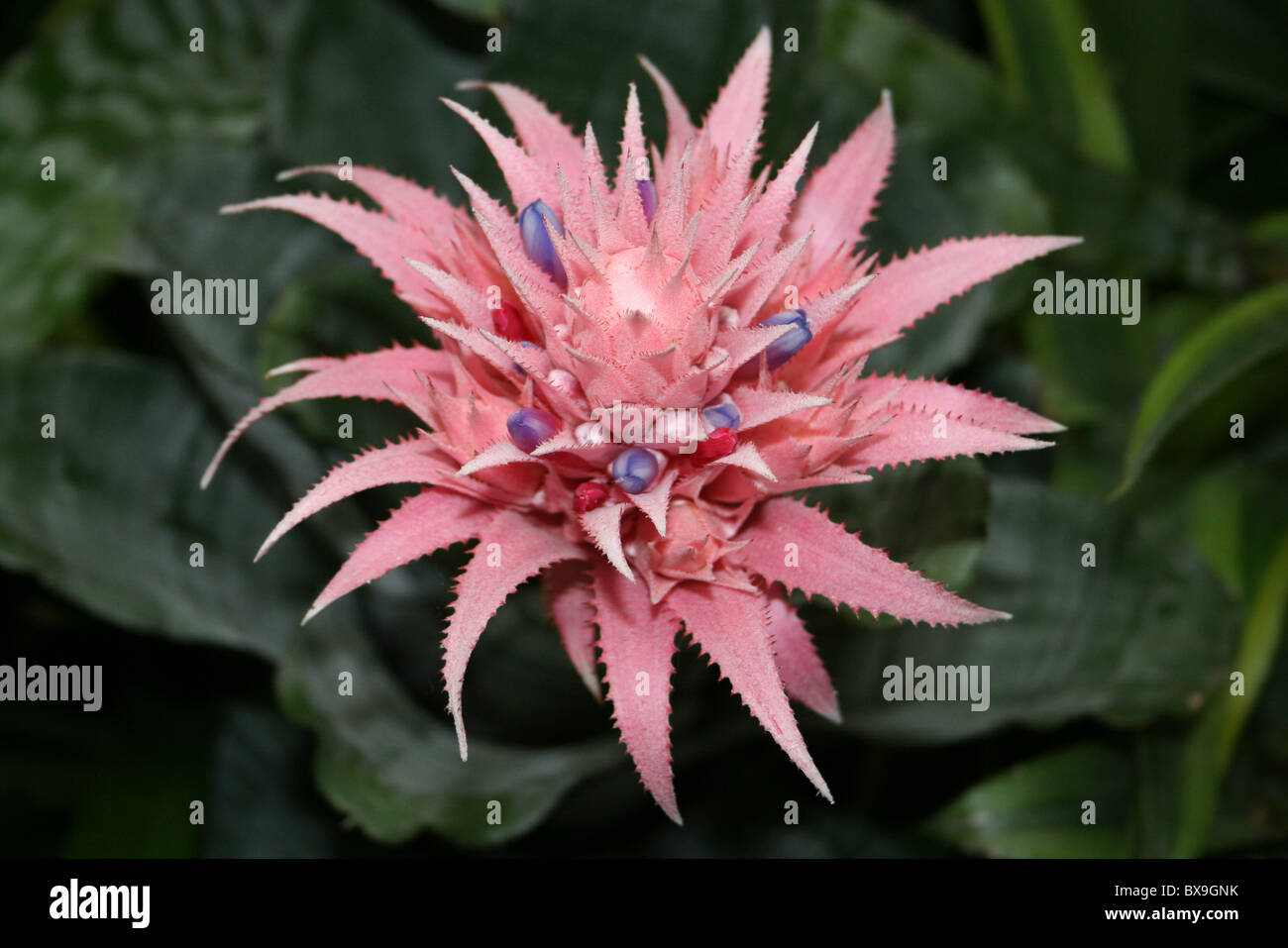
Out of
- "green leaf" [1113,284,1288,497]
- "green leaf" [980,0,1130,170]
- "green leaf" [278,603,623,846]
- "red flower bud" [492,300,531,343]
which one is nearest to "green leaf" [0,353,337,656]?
"green leaf" [278,603,623,846]

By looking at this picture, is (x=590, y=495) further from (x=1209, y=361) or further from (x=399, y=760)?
(x=1209, y=361)

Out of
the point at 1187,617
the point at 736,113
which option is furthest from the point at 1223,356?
the point at 736,113

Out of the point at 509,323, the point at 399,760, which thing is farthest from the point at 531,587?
the point at 509,323

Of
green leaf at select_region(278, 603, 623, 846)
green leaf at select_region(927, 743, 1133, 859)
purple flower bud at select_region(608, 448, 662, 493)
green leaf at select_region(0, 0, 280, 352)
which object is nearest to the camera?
purple flower bud at select_region(608, 448, 662, 493)

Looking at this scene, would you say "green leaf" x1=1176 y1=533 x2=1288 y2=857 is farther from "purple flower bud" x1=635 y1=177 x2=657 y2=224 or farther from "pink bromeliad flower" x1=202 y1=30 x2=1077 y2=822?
"purple flower bud" x1=635 y1=177 x2=657 y2=224
